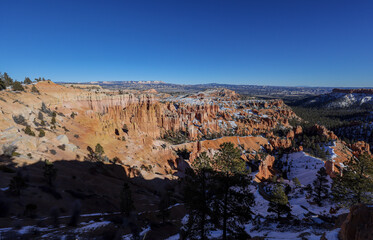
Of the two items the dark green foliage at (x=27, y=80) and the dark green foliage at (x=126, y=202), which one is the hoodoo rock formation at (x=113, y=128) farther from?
the dark green foliage at (x=126, y=202)

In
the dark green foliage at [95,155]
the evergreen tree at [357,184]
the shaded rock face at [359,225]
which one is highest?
the shaded rock face at [359,225]

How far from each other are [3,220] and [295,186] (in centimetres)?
5589

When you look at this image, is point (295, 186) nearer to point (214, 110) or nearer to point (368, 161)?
point (368, 161)

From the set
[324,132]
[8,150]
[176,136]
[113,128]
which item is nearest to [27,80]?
[113,128]

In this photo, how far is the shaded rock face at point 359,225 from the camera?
891 centimetres

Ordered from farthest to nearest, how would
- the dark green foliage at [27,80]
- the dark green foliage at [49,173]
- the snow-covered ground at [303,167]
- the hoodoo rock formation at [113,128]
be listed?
the dark green foliage at [27,80]
the snow-covered ground at [303,167]
the hoodoo rock formation at [113,128]
the dark green foliage at [49,173]

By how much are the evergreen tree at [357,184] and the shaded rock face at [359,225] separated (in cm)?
922

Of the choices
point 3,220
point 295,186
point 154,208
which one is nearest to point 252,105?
point 295,186

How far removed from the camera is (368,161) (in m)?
17.0

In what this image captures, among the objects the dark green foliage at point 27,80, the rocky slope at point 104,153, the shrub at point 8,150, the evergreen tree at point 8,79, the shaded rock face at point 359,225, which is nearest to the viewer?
the shaded rock face at point 359,225

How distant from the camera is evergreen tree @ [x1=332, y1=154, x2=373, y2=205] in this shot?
16328mm

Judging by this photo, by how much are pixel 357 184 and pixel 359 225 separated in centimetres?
1051

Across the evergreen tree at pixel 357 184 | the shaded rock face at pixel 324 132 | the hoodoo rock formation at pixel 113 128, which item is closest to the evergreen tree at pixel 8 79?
the hoodoo rock formation at pixel 113 128

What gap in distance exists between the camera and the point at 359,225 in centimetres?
924
